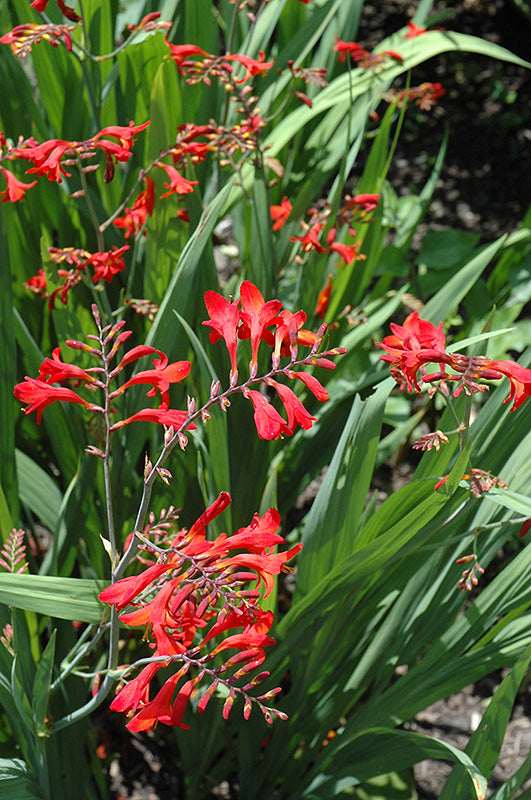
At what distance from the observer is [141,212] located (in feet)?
3.81

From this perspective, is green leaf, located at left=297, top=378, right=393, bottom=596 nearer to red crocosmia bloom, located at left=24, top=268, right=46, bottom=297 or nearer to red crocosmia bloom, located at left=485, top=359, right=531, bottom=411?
red crocosmia bloom, located at left=485, top=359, right=531, bottom=411

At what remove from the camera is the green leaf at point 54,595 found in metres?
0.77

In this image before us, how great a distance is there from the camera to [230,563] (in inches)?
27.6

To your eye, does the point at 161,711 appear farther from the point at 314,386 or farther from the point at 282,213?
the point at 282,213

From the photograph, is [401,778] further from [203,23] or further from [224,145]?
[203,23]

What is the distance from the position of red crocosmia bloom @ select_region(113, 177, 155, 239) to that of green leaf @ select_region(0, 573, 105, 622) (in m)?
0.56

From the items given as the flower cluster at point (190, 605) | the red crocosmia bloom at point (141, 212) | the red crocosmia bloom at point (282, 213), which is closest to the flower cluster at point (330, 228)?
the red crocosmia bloom at point (282, 213)

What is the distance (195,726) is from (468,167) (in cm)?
195

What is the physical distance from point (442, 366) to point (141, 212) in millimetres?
582

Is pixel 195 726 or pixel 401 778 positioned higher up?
pixel 195 726

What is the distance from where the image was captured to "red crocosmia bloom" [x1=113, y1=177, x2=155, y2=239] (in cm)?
112

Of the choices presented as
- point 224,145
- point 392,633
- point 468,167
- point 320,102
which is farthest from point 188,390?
point 468,167

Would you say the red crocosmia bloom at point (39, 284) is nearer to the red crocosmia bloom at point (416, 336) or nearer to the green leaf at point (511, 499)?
the red crocosmia bloom at point (416, 336)

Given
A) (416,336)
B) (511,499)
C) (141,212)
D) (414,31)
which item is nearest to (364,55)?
(414,31)
